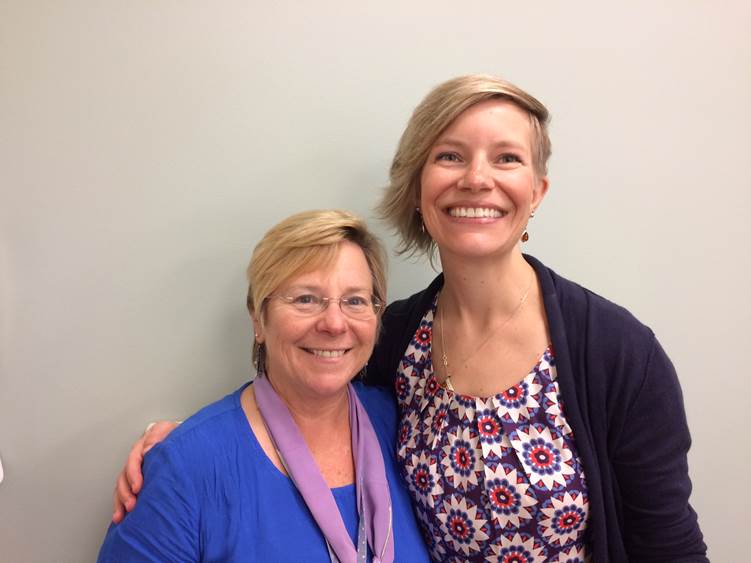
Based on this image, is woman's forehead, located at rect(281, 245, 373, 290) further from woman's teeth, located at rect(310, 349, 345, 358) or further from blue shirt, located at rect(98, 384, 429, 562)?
blue shirt, located at rect(98, 384, 429, 562)

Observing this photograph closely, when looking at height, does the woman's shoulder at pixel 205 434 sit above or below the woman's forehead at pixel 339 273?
below

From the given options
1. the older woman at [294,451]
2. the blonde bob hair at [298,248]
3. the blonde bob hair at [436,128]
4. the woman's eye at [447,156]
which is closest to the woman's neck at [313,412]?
the older woman at [294,451]

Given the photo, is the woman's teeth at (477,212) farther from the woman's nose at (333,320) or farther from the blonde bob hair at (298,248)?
the woman's nose at (333,320)

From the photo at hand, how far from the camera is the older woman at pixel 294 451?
1106 mm

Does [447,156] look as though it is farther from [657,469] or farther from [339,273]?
[657,469]

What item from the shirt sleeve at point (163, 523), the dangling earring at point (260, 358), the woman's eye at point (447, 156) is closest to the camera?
the shirt sleeve at point (163, 523)

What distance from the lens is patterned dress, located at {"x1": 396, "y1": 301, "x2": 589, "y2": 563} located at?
1129 millimetres

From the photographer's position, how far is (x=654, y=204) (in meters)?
1.56

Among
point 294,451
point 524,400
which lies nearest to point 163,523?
point 294,451

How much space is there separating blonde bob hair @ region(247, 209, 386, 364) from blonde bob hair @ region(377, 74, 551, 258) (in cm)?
15

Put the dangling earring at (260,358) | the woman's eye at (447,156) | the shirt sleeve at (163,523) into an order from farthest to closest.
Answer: the dangling earring at (260,358), the woman's eye at (447,156), the shirt sleeve at (163,523)

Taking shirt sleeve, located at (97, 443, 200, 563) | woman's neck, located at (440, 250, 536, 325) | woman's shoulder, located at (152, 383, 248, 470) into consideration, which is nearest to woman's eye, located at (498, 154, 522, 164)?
woman's neck, located at (440, 250, 536, 325)

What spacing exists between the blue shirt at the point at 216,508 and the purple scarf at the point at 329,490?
1.2 inches

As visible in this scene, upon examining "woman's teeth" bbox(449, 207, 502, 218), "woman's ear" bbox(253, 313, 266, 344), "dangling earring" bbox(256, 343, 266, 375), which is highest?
"woman's teeth" bbox(449, 207, 502, 218)
